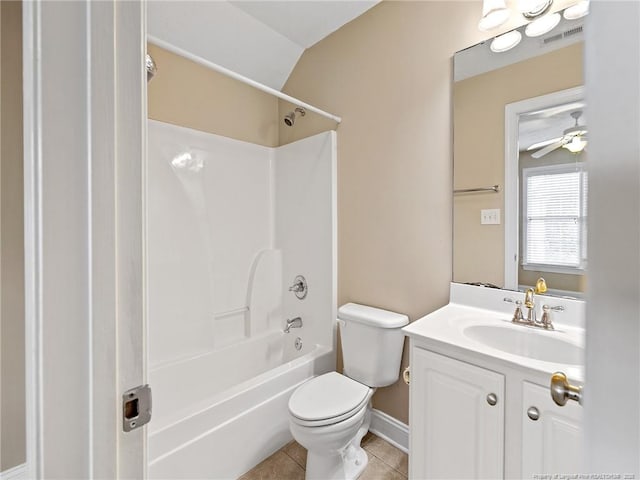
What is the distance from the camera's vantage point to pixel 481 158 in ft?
4.69

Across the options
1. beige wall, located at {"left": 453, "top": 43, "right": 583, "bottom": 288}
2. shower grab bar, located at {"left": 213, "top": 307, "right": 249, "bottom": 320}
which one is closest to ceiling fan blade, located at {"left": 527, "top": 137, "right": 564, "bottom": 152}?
beige wall, located at {"left": 453, "top": 43, "right": 583, "bottom": 288}

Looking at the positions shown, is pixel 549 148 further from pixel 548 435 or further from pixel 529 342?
pixel 548 435

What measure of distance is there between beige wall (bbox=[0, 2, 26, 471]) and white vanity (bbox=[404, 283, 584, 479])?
1085 millimetres

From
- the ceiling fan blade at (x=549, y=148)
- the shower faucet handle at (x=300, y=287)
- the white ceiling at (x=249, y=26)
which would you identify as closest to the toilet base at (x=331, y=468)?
the shower faucet handle at (x=300, y=287)

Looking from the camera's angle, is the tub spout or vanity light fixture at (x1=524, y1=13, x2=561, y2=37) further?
the tub spout

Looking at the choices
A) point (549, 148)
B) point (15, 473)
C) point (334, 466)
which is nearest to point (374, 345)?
point (334, 466)

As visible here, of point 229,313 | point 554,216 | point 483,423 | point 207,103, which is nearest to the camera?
point 483,423

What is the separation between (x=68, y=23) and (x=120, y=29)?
7cm

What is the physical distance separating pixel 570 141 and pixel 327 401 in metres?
1.53

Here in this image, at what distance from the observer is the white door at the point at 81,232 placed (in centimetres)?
40

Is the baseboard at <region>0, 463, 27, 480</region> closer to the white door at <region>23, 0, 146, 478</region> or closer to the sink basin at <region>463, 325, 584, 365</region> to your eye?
the white door at <region>23, 0, 146, 478</region>

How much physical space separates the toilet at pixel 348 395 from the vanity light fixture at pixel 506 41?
4.52 ft

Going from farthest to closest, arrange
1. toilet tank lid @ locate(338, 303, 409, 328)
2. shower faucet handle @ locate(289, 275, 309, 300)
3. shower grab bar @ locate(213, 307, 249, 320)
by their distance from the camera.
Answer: shower faucet handle @ locate(289, 275, 309, 300) → shower grab bar @ locate(213, 307, 249, 320) → toilet tank lid @ locate(338, 303, 409, 328)

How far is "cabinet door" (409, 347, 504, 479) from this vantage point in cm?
96
